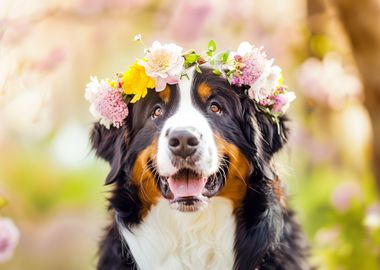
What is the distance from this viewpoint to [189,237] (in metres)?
3.95

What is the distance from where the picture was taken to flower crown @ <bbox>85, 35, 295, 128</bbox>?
12.4ft

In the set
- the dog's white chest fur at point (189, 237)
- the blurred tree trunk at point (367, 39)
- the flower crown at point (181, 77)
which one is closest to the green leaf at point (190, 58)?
the flower crown at point (181, 77)

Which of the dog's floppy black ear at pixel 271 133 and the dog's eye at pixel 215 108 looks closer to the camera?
the dog's eye at pixel 215 108

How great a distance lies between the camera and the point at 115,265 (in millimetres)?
4129

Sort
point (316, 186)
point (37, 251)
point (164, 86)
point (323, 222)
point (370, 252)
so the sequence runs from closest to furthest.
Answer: point (164, 86)
point (370, 252)
point (323, 222)
point (37, 251)
point (316, 186)

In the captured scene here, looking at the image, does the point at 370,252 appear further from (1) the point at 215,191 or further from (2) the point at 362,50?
(1) the point at 215,191

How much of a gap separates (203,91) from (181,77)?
12cm

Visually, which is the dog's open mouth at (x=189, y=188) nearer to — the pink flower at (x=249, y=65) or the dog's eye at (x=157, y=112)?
the dog's eye at (x=157, y=112)

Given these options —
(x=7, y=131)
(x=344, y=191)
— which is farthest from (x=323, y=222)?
(x=7, y=131)

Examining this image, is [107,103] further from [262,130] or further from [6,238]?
[6,238]

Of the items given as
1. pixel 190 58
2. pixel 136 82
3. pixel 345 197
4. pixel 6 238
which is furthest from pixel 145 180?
pixel 345 197

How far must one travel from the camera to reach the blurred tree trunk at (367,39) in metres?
5.48

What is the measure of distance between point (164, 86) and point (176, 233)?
739 millimetres

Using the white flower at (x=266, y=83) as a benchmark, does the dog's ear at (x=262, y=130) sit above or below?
below
